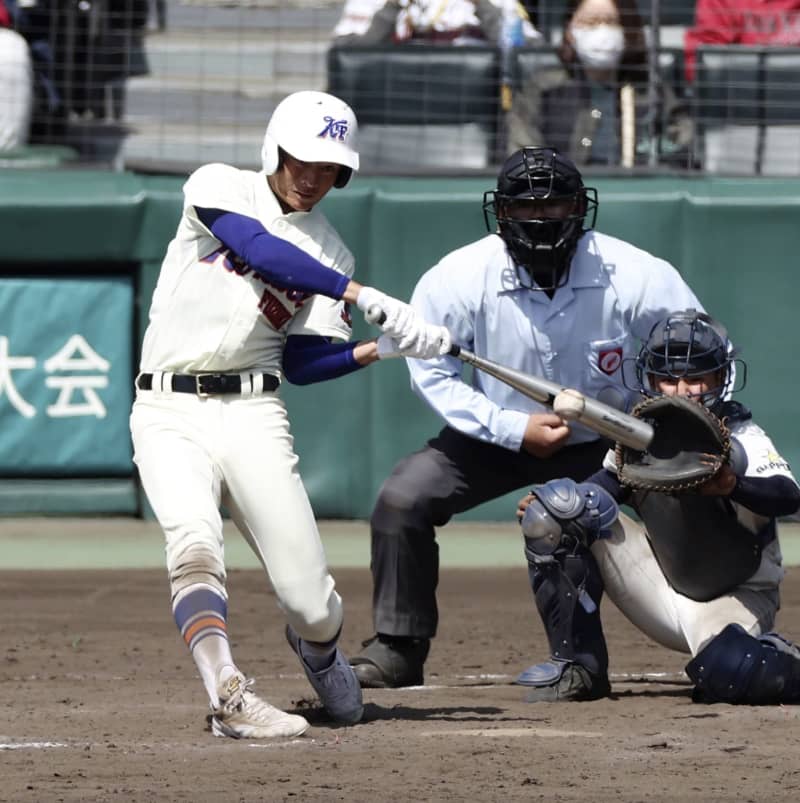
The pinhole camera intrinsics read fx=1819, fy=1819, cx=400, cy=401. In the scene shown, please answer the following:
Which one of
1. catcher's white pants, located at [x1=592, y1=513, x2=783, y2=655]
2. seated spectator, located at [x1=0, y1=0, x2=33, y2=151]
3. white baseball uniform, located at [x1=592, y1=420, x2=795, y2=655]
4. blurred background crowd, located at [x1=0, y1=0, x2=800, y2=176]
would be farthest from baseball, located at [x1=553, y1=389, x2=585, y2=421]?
seated spectator, located at [x1=0, y1=0, x2=33, y2=151]

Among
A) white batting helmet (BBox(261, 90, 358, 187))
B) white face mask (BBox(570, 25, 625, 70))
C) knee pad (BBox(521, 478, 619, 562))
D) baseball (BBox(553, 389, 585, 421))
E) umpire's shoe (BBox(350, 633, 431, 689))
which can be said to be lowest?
umpire's shoe (BBox(350, 633, 431, 689))

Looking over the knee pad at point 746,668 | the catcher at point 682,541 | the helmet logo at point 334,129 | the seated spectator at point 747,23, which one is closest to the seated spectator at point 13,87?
the seated spectator at point 747,23

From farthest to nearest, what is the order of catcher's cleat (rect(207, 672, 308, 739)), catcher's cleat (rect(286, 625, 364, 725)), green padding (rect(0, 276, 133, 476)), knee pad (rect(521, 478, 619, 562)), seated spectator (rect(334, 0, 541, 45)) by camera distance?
seated spectator (rect(334, 0, 541, 45)), green padding (rect(0, 276, 133, 476)), knee pad (rect(521, 478, 619, 562)), catcher's cleat (rect(286, 625, 364, 725)), catcher's cleat (rect(207, 672, 308, 739))

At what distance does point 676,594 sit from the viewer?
17.6ft

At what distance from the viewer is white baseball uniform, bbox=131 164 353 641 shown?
4750 mm

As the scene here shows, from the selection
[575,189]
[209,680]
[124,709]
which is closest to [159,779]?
[209,680]

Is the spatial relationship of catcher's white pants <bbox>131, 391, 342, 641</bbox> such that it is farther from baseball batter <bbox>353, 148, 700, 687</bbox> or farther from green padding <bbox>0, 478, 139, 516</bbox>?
green padding <bbox>0, 478, 139, 516</bbox>

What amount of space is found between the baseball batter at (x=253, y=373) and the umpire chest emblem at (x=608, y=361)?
1092 mm

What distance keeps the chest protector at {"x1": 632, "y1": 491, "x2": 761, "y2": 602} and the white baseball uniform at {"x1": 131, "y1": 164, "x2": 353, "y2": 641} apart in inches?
39.3

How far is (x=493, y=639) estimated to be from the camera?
6.75m

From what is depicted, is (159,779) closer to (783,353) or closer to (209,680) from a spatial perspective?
(209,680)

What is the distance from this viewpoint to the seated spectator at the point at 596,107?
932 centimetres

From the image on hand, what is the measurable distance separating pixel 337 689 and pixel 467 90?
5114mm

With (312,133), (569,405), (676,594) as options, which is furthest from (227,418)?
(676,594)
